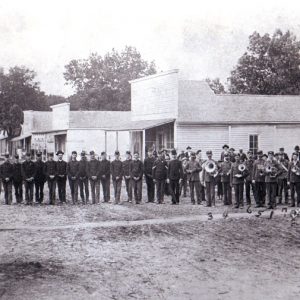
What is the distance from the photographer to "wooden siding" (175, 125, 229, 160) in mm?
29641

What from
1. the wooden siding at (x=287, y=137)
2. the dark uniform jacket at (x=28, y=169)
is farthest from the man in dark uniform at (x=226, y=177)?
the wooden siding at (x=287, y=137)

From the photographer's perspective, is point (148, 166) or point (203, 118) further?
point (203, 118)

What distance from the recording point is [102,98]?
7325 centimetres

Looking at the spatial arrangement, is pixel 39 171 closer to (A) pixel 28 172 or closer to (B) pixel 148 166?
(A) pixel 28 172

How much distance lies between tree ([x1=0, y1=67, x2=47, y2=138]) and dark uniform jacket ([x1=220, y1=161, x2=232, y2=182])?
4479cm

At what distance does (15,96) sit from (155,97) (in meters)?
33.4

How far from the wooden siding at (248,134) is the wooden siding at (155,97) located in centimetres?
358

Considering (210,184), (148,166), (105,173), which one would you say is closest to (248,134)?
(148,166)

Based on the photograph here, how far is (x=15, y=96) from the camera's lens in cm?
6153

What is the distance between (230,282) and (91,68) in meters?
72.4

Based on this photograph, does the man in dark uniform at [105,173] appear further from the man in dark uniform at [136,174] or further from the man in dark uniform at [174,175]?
the man in dark uniform at [174,175]

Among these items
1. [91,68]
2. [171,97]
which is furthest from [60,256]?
[91,68]

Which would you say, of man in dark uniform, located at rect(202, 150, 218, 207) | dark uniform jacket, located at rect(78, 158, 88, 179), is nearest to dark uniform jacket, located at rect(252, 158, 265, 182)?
man in dark uniform, located at rect(202, 150, 218, 207)

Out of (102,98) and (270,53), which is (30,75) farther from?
(270,53)
